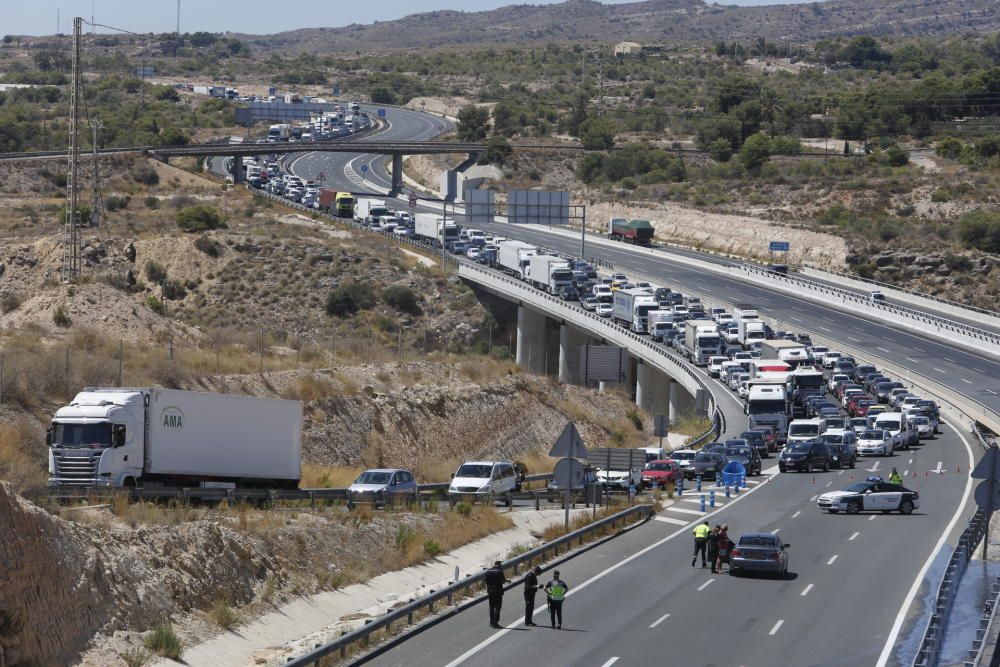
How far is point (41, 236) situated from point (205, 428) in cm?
6830

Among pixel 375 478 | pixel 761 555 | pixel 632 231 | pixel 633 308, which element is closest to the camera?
pixel 761 555

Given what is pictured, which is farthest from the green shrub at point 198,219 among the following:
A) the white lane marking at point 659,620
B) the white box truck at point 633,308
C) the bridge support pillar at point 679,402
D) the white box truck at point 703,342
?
the white lane marking at point 659,620

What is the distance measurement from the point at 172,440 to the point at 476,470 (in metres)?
11.8

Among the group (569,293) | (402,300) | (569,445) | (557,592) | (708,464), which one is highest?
(569,445)

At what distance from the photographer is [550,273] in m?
104

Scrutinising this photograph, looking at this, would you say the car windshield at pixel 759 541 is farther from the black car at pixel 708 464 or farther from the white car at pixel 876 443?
the white car at pixel 876 443

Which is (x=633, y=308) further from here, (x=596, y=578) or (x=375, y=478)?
(x=596, y=578)

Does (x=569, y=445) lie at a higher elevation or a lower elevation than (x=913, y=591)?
higher

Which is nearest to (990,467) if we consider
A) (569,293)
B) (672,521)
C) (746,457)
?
(672,521)

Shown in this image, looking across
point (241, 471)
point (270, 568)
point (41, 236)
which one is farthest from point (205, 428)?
point (41, 236)

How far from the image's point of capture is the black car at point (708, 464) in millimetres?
50969

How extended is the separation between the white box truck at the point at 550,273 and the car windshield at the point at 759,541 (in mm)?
71260

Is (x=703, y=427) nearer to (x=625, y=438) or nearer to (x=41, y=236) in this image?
(x=625, y=438)

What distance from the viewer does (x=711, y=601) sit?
97.3 feet
